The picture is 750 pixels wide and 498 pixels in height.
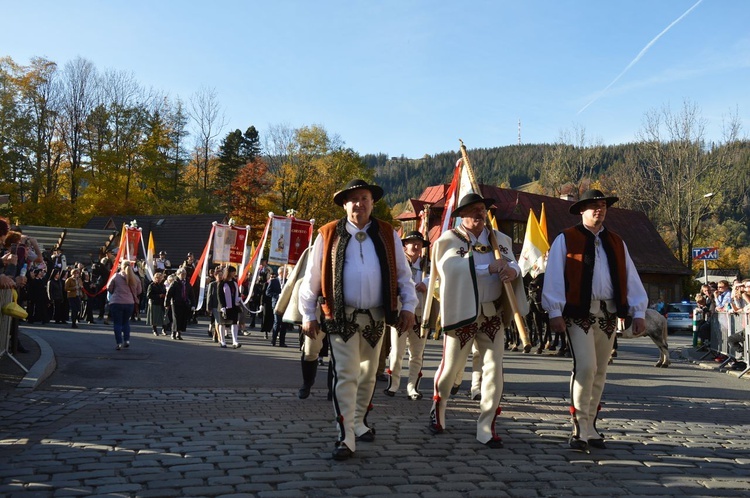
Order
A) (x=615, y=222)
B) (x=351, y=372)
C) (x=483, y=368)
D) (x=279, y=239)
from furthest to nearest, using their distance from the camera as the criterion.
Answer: (x=615, y=222)
(x=279, y=239)
(x=483, y=368)
(x=351, y=372)

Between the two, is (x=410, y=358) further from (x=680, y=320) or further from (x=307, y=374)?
(x=680, y=320)

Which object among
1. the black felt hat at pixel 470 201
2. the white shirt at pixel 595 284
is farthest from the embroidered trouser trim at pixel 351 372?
the white shirt at pixel 595 284

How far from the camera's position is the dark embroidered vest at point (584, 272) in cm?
615

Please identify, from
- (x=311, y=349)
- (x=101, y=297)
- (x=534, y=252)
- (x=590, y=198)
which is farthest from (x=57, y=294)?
(x=590, y=198)

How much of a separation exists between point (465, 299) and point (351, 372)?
3.96 feet

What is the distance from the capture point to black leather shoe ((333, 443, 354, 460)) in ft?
17.9

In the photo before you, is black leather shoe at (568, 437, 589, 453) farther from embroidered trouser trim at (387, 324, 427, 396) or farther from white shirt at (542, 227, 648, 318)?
embroidered trouser trim at (387, 324, 427, 396)

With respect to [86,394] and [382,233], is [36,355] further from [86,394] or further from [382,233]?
[382,233]

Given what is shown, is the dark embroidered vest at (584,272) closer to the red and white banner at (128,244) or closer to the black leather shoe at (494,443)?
the black leather shoe at (494,443)

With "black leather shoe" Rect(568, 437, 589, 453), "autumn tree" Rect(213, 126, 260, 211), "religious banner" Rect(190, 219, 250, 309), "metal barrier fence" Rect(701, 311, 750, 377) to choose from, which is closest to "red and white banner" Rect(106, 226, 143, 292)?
"religious banner" Rect(190, 219, 250, 309)

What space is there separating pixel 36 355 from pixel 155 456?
7.59 metres

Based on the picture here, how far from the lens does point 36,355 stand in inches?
477

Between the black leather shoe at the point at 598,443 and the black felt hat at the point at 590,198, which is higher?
the black felt hat at the point at 590,198

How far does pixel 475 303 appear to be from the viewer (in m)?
6.24
